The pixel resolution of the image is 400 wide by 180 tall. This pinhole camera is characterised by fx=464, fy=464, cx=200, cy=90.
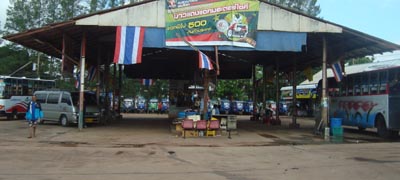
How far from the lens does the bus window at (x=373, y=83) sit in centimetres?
2377

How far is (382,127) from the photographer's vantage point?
23516 mm

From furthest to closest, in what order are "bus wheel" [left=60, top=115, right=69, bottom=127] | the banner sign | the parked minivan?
1. "bus wheel" [left=60, top=115, right=69, bottom=127]
2. the parked minivan
3. the banner sign

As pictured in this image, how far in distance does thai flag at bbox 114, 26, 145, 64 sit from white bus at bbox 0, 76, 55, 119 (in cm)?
1602

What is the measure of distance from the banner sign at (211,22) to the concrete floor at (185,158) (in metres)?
5.07

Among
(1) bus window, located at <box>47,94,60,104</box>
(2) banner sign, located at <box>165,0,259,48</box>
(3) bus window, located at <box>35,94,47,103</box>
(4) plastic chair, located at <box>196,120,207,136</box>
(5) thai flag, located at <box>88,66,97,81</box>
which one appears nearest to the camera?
(4) plastic chair, located at <box>196,120,207,136</box>

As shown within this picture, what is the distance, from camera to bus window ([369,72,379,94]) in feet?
78.0

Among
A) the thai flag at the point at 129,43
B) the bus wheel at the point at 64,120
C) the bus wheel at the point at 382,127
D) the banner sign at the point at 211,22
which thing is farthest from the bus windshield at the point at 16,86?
the bus wheel at the point at 382,127

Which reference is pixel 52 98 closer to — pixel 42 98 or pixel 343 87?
pixel 42 98

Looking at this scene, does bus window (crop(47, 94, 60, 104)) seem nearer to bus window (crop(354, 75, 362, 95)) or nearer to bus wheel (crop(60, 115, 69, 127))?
bus wheel (crop(60, 115, 69, 127))

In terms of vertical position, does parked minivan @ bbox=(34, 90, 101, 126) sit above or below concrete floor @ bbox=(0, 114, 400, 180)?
above

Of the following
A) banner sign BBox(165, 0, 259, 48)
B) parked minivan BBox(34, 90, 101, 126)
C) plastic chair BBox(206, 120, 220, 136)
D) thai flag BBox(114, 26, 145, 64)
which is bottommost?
plastic chair BBox(206, 120, 220, 136)

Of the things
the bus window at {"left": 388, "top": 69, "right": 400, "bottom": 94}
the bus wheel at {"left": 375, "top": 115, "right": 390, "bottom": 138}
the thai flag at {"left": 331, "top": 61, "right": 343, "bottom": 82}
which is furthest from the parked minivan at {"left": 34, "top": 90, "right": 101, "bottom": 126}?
the bus window at {"left": 388, "top": 69, "right": 400, "bottom": 94}

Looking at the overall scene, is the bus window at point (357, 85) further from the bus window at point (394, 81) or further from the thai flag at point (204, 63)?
the thai flag at point (204, 63)

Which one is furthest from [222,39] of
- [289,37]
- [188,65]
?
[188,65]
